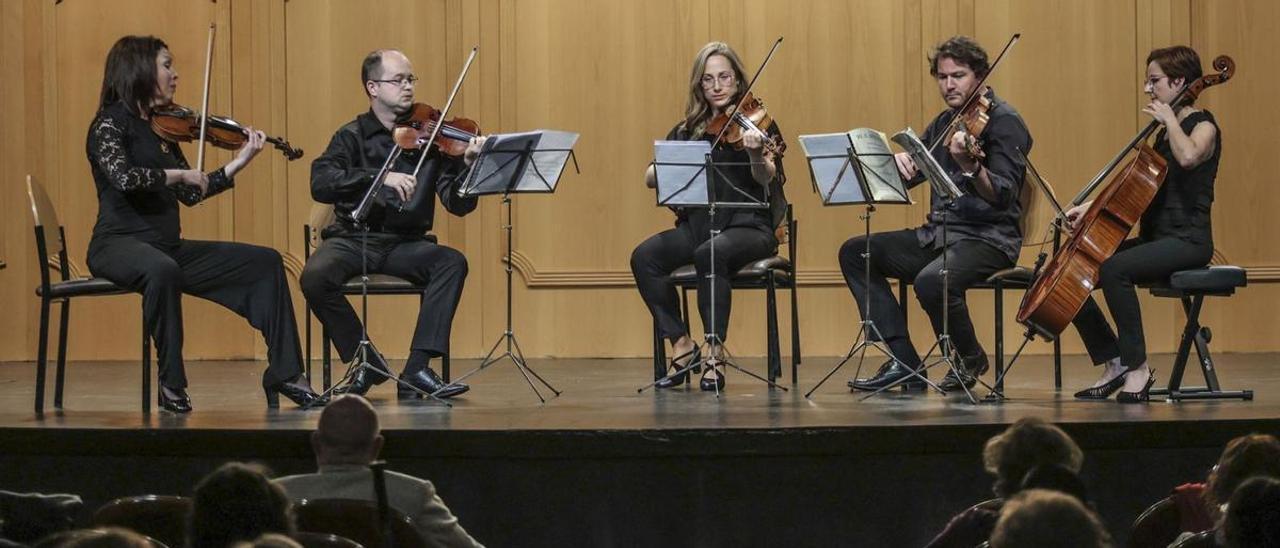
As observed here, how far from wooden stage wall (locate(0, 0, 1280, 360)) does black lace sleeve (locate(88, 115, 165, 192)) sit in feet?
7.37

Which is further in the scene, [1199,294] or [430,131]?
[430,131]

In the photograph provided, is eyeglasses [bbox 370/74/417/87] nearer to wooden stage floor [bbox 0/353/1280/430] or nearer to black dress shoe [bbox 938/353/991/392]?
wooden stage floor [bbox 0/353/1280/430]

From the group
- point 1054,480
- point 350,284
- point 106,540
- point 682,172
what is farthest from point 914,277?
point 106,540

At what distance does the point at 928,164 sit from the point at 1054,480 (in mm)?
2207

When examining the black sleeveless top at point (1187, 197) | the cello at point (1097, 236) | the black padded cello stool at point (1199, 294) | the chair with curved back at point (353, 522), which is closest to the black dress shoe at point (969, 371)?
the cello at point (1097, 236)

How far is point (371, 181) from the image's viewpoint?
5.19m

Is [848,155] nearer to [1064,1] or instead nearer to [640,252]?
[640,252]

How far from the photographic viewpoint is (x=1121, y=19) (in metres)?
7.04

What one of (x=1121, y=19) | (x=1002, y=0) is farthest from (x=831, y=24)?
(x=1121, y=19)

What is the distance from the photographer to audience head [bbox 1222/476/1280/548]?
6.96 feet

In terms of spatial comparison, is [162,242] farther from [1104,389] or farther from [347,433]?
[1104,389]

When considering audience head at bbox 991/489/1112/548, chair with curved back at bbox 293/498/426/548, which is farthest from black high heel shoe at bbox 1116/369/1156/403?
audience head at bbox 991/489/1112/548

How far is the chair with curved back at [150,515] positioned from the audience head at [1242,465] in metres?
1.74

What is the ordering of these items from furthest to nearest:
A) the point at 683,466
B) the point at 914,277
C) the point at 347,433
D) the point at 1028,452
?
the point at 914,277, the point at 683,466, the point at 347,433, the point at 1028,452
